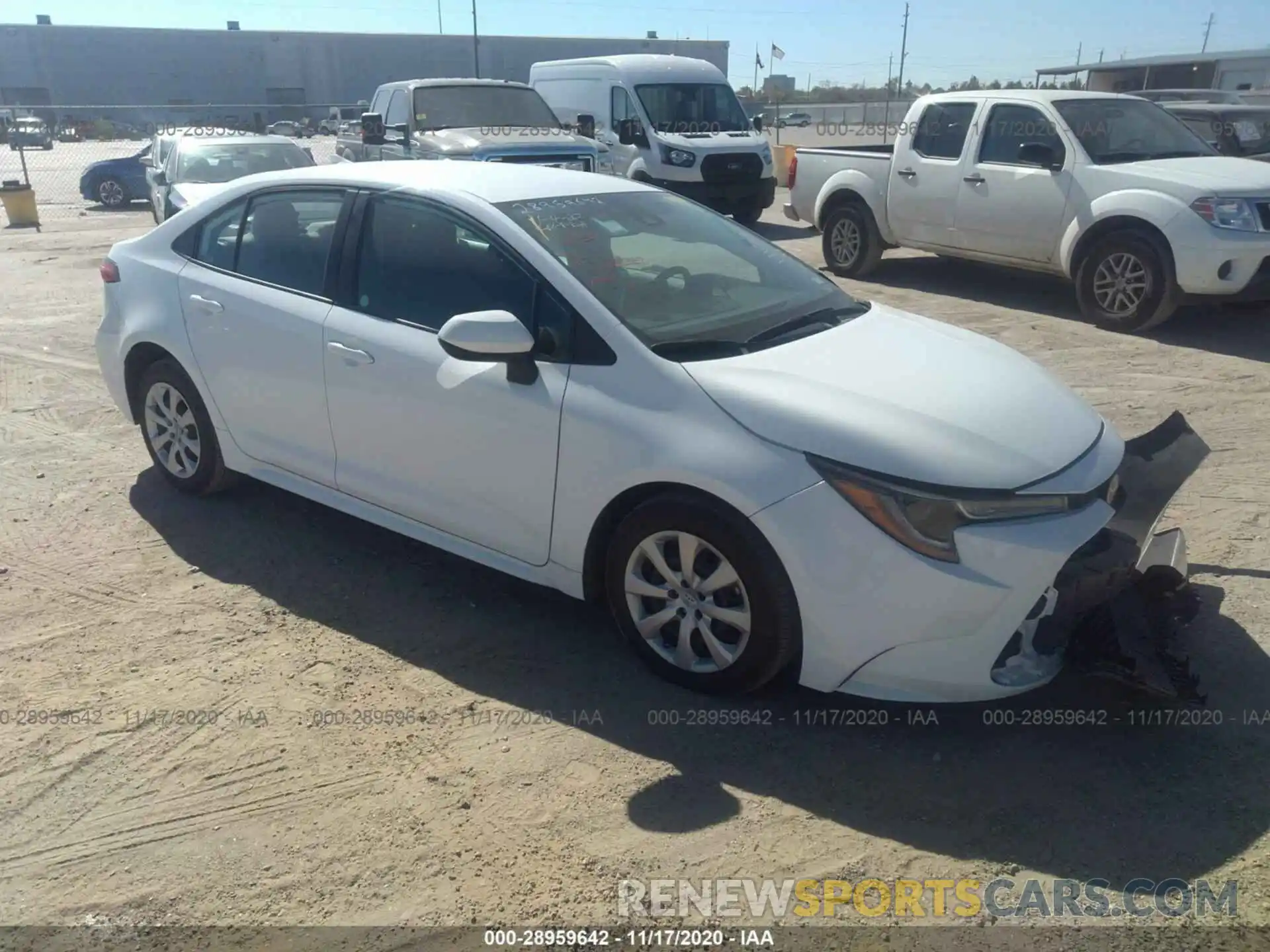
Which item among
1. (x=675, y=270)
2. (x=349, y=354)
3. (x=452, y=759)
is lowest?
(x=452, y=759)

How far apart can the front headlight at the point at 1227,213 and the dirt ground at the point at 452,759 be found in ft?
12.9

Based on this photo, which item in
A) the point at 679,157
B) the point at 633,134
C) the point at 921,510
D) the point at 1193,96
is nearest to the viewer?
the point at 921,510

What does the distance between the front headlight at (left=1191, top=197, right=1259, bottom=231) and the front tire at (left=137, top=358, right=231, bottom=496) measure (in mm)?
7186

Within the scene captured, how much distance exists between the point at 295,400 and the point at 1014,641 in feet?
9.51

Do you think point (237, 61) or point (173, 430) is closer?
point (173, 430)

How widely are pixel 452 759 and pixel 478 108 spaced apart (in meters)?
11.4

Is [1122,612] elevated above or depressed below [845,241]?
below

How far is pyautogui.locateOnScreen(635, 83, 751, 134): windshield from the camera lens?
1498 centimetres

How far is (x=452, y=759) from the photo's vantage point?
3160 mm

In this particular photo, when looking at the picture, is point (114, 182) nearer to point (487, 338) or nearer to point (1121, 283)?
point (1121, 283)

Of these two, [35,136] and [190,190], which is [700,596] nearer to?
[190,190]

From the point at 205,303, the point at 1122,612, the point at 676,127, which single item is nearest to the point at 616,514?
the point at 1122,612

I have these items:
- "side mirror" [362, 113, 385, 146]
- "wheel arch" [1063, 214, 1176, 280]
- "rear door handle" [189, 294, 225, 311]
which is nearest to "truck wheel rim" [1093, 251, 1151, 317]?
"wheel arch" [1063, 214, 1176, 280]

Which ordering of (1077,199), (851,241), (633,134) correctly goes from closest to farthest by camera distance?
(1077,199) → (851,241) → (633,134)
